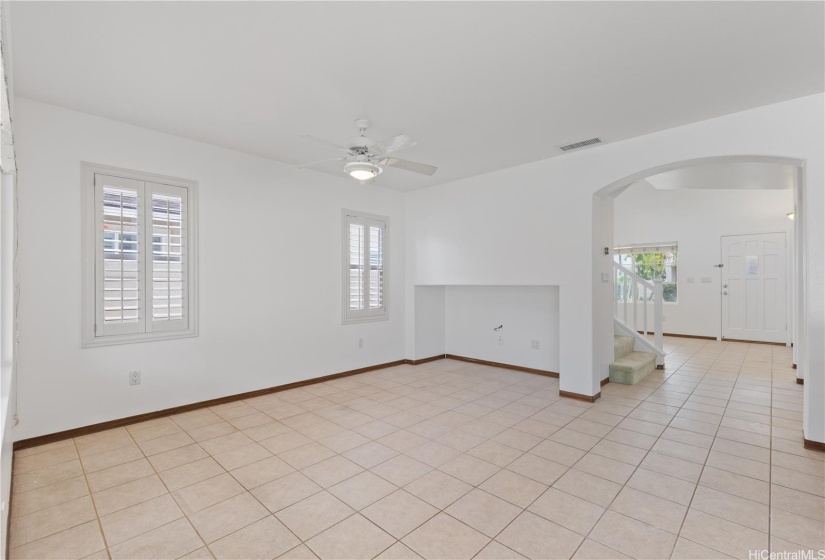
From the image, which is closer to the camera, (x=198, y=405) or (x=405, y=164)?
(x=405, y=164)

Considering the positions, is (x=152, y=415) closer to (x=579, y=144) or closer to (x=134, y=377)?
(x=134, y=377)

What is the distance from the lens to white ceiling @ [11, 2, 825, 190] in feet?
7.16

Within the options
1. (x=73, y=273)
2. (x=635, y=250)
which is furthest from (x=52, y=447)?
(x=635, y=250)

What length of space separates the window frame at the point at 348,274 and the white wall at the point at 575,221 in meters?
0.45

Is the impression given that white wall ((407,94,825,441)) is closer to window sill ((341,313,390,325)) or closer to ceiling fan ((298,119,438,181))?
window sill ((341,313,390,325))

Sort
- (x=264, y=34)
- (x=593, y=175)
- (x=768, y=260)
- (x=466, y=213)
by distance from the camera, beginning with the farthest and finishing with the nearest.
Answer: (x=768, y=260) → (x=466, y=213) → (x=593, y=175) → (x=264, y=34)

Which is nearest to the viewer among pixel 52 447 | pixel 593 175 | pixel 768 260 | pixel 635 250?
pixel 52 447

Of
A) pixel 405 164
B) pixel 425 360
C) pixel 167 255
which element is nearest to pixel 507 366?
pixel 425 360

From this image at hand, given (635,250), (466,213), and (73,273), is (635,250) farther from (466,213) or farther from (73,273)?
(73,273)

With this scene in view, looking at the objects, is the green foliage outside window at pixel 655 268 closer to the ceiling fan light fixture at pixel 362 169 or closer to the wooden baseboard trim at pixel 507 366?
the wooden baseboard trim at pixel 507 366

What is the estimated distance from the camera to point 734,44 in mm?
2447

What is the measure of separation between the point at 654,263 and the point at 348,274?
7.76 m

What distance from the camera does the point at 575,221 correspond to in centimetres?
447

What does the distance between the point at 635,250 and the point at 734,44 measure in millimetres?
7939
